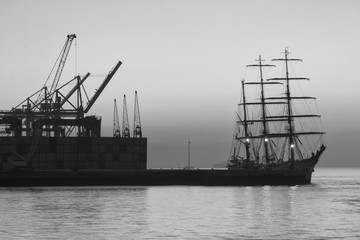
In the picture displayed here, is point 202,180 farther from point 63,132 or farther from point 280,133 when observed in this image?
point 63,132

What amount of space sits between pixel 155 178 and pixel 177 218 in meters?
86.5

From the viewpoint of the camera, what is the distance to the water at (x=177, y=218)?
2452 inches

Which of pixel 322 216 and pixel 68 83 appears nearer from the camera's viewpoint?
pixel 322 216

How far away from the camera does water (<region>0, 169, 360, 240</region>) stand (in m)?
62.3

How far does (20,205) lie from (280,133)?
97690 millimetres

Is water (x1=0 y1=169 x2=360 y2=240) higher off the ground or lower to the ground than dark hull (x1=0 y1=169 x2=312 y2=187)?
lower

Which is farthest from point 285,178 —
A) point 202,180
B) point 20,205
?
point 20,205

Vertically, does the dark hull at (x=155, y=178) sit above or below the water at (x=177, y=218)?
above

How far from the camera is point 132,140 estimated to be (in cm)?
18638

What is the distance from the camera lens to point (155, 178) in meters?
164

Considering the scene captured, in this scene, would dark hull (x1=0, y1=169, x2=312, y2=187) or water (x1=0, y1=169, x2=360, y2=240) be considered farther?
dark hull (x1=0, y1=169, x2=312, y2=187)

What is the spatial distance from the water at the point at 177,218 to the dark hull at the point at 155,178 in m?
44.0

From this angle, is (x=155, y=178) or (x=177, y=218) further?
(x=155, y=178)

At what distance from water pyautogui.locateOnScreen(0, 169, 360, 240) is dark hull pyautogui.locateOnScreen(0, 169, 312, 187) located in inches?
1732
